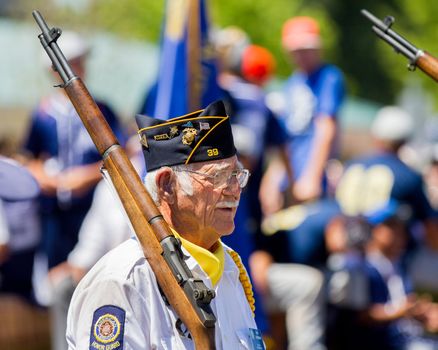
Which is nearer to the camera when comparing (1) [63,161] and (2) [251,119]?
(1) [63,161]

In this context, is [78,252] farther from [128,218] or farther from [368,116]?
[368,116]

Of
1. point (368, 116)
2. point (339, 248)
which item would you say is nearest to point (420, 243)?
point (339, 248)

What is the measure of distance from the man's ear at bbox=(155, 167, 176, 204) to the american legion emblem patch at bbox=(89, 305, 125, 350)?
1.68 ft

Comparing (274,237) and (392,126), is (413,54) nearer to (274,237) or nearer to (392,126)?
(274,237)

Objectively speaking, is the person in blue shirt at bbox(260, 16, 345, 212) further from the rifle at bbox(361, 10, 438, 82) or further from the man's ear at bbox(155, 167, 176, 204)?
the man's ear at bbox(155, 167, 176, 204)

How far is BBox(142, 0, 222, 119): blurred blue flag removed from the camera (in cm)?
686

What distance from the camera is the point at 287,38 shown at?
30.1ft

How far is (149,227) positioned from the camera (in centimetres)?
354

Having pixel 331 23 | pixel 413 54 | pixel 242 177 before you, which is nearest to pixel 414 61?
pixel 413 54

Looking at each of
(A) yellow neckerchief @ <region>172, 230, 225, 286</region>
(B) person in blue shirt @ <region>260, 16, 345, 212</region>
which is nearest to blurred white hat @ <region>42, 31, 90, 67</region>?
(B) person in blue shirt @ <region>260, 16, 345, 212</region>

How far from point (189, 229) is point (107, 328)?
55cm

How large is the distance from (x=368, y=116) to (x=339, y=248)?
11603mm

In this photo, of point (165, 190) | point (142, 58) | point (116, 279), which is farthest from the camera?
point (142, 58)

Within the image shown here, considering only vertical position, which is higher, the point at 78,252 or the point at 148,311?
the point at 78,252
